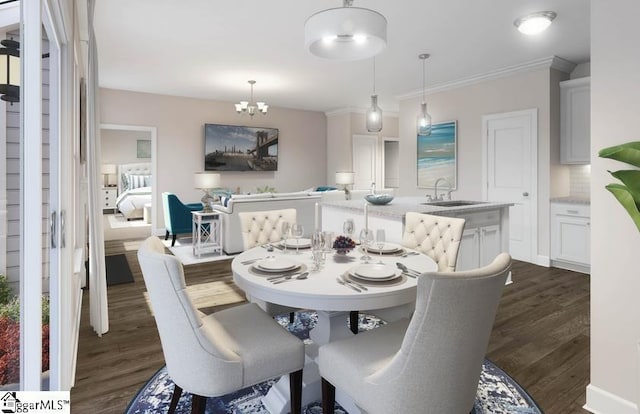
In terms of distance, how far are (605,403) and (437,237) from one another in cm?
121

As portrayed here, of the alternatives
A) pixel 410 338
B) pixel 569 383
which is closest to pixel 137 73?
pixel 410 338

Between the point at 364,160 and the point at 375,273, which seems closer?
the point at 375,273

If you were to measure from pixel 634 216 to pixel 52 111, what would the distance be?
255cm

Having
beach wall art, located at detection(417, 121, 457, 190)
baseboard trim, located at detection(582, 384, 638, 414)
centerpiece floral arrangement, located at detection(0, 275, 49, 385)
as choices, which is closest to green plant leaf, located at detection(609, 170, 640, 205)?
baseboard trim, located at detection(582, 384, 638, 414)

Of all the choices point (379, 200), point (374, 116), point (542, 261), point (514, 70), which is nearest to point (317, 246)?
point (379, 200)

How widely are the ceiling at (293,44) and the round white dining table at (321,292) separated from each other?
7.51 ft

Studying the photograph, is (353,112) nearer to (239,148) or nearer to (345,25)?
(239,148)

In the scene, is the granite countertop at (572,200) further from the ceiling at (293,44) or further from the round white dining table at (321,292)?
the round white dining table at (321,292)

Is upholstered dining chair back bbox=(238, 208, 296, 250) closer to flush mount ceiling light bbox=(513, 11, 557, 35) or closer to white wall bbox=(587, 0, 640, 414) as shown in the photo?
white wall bbox=(587, 0, 640, 414)

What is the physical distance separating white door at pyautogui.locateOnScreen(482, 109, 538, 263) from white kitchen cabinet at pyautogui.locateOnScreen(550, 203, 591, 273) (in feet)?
0.80

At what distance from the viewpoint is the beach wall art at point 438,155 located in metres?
6.02

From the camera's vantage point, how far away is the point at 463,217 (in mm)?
3570

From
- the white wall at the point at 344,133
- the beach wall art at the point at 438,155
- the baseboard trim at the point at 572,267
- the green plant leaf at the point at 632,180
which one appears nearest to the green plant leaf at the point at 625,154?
the green plant leaf at the point at 632,180

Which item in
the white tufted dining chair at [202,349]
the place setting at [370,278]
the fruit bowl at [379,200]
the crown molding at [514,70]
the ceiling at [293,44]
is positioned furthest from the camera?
the crown molding at [514,70]
